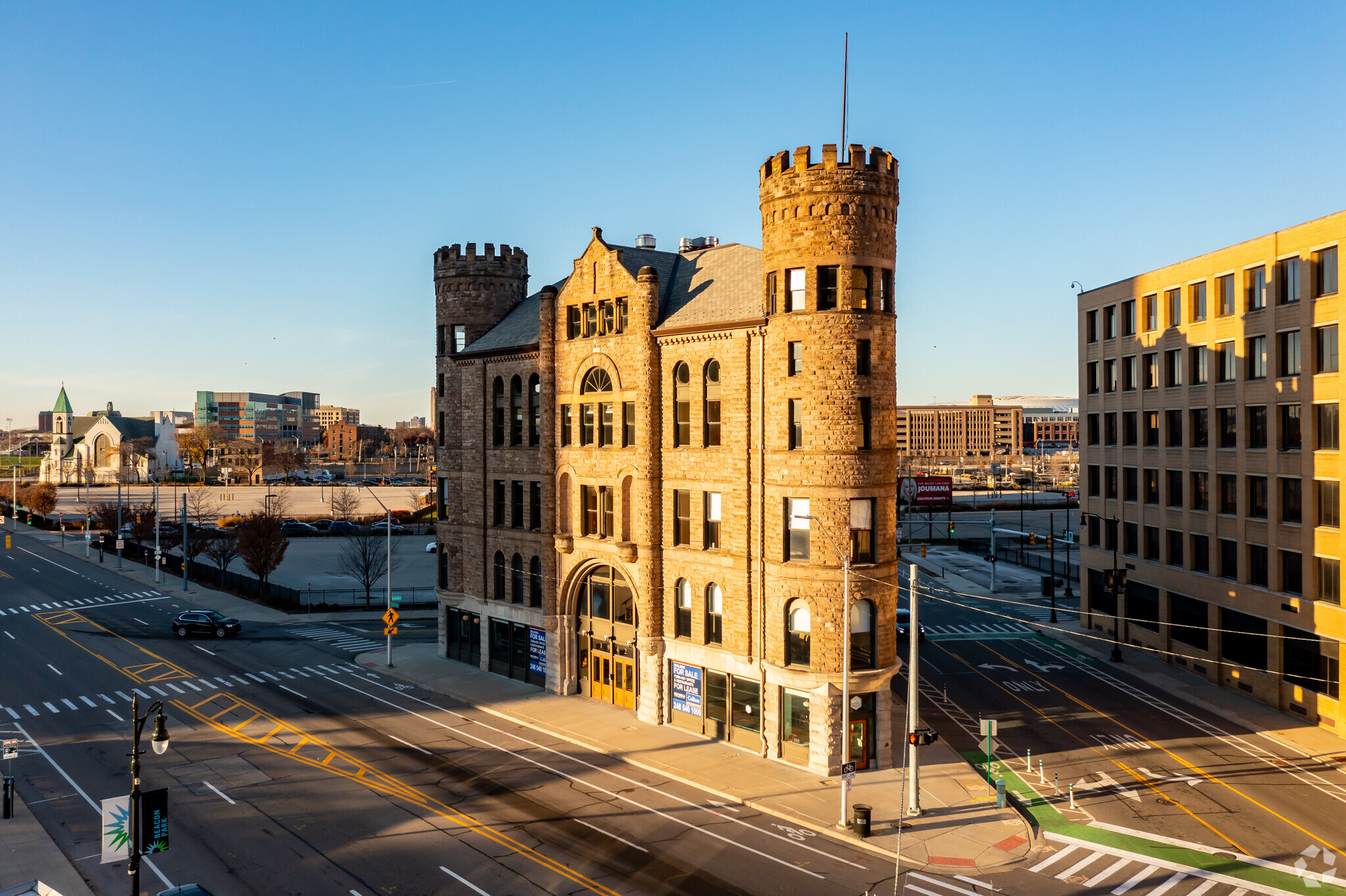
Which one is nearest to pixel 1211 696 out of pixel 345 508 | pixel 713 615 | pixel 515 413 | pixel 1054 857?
pixel 1054 857

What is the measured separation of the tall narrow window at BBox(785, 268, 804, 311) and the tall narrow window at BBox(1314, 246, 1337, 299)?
71.6 ft

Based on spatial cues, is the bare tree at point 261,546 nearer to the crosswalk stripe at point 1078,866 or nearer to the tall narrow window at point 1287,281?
the crosswalk stripe at point 1078,866

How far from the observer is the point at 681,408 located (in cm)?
3534

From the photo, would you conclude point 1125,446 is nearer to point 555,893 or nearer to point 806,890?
point 806,890

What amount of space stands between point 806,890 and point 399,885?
9.78 meters

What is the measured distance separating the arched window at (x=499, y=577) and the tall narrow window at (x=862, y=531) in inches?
757

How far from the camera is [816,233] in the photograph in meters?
30.5

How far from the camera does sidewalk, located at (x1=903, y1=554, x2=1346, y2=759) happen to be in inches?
1326

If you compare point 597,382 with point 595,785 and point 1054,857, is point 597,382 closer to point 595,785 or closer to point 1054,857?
point 595,785

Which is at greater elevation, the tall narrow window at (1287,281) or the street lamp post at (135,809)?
the tall narrow window at (1287,281)

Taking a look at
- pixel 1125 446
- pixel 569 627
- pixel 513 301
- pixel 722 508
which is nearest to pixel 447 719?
pixel 569 627

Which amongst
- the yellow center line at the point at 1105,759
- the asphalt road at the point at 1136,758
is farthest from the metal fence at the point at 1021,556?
the asphalt road at the point at 1136,758

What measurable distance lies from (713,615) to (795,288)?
1262 centimetres

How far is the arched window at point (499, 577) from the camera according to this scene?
4322 centimetres
